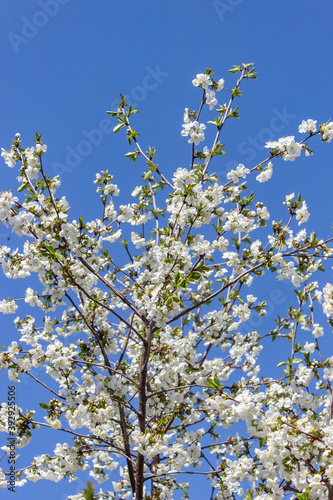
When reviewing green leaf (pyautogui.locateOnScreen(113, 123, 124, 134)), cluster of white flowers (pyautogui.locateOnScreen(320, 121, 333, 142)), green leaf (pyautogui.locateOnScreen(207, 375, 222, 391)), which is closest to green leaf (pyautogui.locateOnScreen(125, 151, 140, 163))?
green leaf (pyautogui.locateOnScreen(113, 123, 124, 134))

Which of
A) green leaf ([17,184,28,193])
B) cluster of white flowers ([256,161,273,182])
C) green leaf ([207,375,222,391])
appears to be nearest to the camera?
green leaf ([207,375,222,391])

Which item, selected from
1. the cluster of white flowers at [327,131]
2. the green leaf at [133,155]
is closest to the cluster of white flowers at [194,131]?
the green leaf at [133,155]

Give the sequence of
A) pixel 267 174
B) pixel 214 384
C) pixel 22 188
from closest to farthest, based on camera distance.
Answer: pixel 214 384 → pixel 22 188 → pixel 267 174

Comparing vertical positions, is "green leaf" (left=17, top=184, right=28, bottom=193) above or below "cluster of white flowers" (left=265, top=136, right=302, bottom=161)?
below

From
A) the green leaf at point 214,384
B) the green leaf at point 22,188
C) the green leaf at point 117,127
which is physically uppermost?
the green leaf at point 117,127

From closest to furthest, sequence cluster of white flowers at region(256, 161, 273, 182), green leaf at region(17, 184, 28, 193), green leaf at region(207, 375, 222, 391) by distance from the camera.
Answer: green leaf at region(207, 375, 222, 391) < green leaf at region(17, 184, 28, 193) < cluster of white flowers at region(256, 161, 273, 182)

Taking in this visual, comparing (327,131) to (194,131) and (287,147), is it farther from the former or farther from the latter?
(194,131)

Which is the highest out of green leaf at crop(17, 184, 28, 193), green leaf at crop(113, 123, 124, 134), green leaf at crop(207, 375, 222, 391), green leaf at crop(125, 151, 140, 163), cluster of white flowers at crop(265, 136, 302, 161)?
green leaf at crop(113, 123, 124, 134)

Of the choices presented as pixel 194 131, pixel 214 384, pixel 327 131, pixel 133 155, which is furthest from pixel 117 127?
pixel 214 384

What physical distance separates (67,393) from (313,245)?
2529 millimetres

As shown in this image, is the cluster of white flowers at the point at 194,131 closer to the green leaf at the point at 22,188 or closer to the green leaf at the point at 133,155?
the green leaf at the point at 133,155

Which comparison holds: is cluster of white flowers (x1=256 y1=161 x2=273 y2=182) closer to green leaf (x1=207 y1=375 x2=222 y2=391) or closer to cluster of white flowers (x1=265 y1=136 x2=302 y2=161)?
cluster of white flowers (x1=265 y1=136 x2=302 y2=161)

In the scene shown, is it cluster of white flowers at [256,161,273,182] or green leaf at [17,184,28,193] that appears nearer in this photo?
green leaf at [17,184,28,193]

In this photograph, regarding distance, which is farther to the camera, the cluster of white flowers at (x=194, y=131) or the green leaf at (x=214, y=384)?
the cluster of white flowers at (x=194, y=131)
